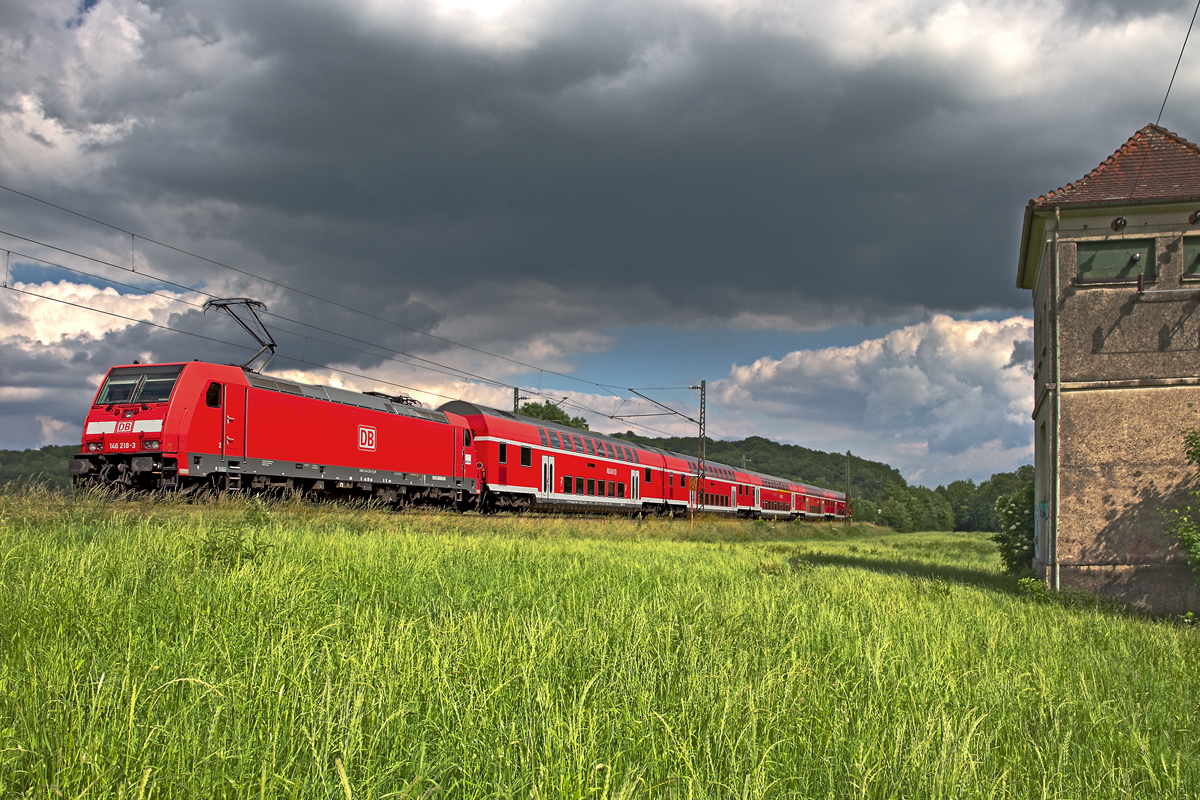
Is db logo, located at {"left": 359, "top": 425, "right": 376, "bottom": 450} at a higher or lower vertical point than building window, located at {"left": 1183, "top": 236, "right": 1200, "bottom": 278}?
lower

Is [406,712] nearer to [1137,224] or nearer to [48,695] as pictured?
[48,695]

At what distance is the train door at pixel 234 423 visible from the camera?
19250 millimetres

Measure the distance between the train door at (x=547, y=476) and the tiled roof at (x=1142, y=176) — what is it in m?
22.3

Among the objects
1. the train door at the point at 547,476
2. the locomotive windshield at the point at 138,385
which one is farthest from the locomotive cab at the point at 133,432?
the train door at the point at 547,476

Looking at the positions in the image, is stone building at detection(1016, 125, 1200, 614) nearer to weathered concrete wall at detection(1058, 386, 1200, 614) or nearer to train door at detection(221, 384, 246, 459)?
weathered concrete wall at detection(1058, 386, 1200, 614)

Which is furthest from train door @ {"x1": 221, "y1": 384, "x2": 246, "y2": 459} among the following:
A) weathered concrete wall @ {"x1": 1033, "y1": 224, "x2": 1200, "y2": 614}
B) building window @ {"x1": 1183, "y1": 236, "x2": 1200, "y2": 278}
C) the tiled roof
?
building window @ {"x1": 1183, "y1": 236, "x2": 1200, "y2": 278}

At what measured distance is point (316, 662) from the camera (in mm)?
4664

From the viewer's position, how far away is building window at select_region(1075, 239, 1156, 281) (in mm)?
14656

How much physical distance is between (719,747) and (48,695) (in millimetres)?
3462

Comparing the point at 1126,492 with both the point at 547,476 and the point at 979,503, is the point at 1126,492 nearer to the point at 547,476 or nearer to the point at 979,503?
the point at 547,476

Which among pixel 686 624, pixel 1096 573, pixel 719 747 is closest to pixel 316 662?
pixel 719 747

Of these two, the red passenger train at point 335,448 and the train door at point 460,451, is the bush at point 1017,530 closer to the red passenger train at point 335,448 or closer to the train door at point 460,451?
the red passenger train at point 335,448

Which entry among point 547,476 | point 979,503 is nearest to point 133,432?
point 547,476

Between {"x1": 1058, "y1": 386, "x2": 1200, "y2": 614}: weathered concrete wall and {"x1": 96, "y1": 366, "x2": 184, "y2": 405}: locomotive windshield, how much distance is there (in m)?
21.1
